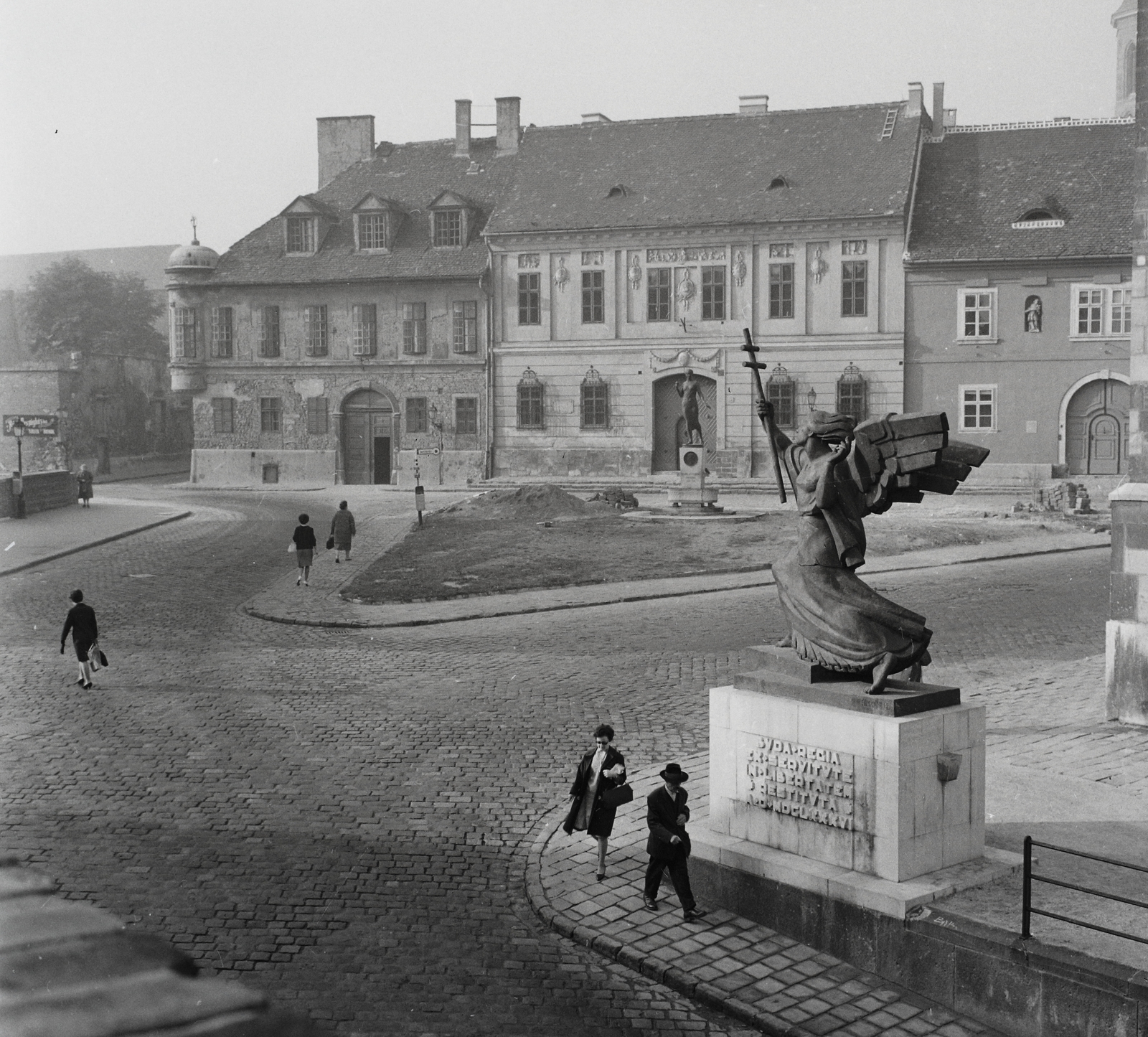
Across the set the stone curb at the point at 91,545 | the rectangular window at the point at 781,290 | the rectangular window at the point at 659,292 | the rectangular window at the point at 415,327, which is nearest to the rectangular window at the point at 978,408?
the rectangular window at the point at 781,290

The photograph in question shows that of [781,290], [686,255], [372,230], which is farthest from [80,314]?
[781,290]

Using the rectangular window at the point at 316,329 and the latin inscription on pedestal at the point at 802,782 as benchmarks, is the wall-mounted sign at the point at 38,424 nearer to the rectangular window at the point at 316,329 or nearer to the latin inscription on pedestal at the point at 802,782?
the rectangular window at the point at 316,329

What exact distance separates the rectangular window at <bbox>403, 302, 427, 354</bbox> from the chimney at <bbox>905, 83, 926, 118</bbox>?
19.2m

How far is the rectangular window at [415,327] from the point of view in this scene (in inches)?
1973

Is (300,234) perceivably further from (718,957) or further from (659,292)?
(718,957)

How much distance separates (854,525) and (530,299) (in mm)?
39909

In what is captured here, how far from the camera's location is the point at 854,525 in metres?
9.34

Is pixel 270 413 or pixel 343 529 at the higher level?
pixel 270 413

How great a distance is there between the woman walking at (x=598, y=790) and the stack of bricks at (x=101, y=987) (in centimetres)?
746

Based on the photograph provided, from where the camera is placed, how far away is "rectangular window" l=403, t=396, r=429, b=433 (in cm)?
5022

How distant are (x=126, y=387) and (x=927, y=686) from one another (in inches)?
2269

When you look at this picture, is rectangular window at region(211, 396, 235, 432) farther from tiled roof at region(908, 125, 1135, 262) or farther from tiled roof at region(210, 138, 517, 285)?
tiled roof at region(908, 125, 1135, 262)

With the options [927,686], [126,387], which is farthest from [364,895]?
[126,387]

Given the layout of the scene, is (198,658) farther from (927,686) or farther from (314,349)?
(314,349)
